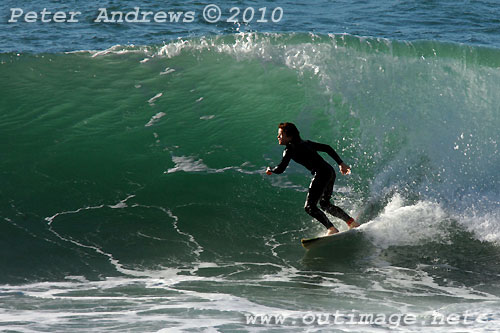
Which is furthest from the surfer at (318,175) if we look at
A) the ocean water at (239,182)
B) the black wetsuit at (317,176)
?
the ocean water at (239,182)

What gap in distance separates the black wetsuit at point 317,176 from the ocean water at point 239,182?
387mm

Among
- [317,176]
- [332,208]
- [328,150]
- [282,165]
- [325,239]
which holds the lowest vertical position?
[325,239]

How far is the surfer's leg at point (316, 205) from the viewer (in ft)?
24.7

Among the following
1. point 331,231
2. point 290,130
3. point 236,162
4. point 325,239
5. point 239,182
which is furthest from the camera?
point 236,162

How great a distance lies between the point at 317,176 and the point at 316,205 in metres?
0.34

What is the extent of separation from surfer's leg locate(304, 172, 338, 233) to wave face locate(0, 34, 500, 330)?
465 millimetres

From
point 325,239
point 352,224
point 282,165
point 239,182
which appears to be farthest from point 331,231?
point 239,182

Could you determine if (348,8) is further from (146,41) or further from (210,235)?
(210,235)

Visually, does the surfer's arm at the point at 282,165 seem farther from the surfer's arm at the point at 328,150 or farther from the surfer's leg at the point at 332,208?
the surfer's leg at the point at 332,208

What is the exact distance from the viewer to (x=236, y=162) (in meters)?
10.1

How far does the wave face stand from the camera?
722 cm

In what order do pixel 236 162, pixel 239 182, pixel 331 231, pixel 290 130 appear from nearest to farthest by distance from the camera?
pixel 290 130, pixel 331 231, pixel 239 182, pixel 236 162

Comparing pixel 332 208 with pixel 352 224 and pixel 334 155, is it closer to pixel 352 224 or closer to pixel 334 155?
pixel 352 224

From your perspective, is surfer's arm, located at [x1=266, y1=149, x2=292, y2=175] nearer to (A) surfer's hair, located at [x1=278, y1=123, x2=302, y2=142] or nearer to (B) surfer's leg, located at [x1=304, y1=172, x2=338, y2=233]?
(A) surfer's hair, located at [x1=278, y1=123, x2=302, y2=142]
